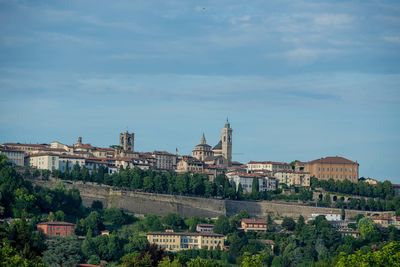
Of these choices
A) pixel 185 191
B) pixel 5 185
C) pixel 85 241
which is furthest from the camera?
pixel 185 191

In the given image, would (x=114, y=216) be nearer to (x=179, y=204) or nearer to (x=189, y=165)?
(x=179, y=204)

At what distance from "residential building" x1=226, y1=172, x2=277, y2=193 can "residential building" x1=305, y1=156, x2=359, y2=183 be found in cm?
538

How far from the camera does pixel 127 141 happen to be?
104875mm

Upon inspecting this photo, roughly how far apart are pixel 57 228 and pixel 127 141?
34.7m


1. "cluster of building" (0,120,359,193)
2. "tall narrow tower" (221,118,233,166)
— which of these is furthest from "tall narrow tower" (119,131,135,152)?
"tall narrow tower" (221,118,233,166)

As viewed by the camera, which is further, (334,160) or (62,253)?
(334,160)

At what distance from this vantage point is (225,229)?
260 ft

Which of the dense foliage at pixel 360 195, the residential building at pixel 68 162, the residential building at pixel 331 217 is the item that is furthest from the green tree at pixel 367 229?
the residential building at pixel 68 162

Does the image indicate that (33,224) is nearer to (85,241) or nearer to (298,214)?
(85,241)

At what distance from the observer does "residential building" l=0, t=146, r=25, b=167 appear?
294 feet

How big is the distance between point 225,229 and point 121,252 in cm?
1330

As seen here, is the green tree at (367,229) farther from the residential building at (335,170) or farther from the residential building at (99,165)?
the residential building at (99,165)

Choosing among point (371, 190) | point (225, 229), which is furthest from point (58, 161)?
point (371, 190)

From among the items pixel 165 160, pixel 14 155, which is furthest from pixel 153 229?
pixel 165 160
